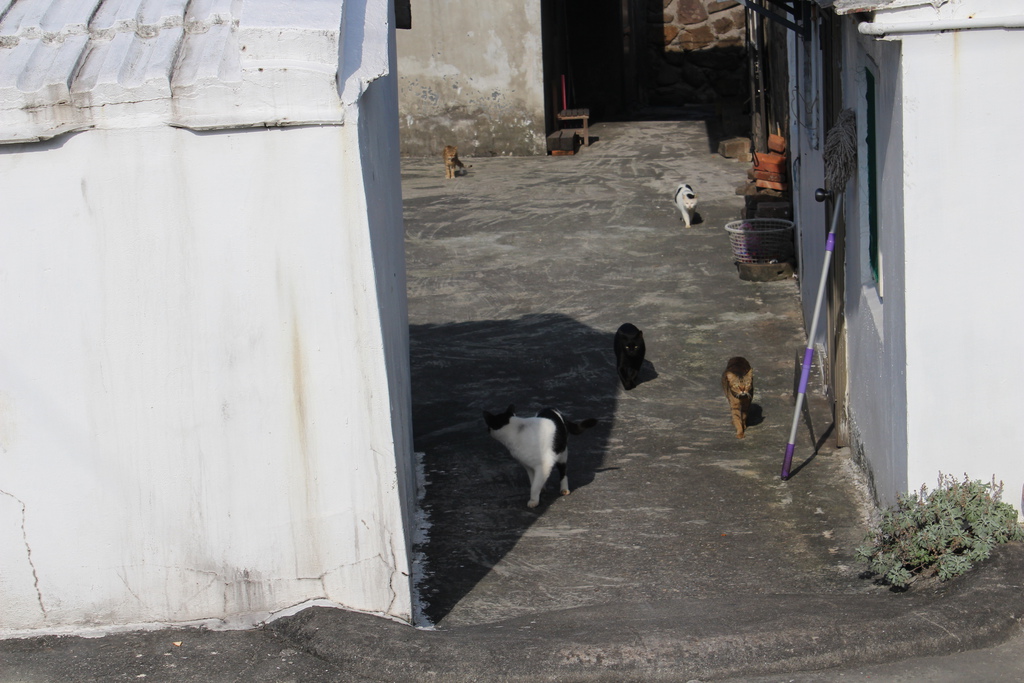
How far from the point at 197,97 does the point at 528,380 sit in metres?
5.38

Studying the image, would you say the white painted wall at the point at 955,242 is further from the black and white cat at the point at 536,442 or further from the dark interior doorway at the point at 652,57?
the dark interior doorway at the point at 652,57

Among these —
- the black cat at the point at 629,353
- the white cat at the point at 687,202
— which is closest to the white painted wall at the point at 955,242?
the black cat at the point at 629,353

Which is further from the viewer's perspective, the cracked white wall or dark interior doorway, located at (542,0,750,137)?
dark interior doorway, located at (542,0,750,137)

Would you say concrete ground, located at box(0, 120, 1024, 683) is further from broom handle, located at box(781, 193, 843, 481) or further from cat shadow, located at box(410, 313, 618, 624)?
broom handle, located at box(781, 193, 843, 481)

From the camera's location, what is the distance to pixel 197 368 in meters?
4.72

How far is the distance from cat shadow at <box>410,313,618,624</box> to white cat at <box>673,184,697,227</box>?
3790 mm

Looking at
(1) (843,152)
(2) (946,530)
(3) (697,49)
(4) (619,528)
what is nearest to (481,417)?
(4) (619,528)

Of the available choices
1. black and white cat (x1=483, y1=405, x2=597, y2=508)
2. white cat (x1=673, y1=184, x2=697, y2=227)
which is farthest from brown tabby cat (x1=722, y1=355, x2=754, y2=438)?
white cat (x1=673, y1=184, x2=697, y2=227)

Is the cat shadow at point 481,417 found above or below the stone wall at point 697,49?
below

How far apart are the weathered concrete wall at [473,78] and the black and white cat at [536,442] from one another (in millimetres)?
14032

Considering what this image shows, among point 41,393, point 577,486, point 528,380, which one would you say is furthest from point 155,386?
point 528,380

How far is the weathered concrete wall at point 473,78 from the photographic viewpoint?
784 inches

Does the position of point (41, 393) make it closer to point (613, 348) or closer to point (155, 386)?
point (155, 386)

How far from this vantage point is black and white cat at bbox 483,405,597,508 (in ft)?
22.5
